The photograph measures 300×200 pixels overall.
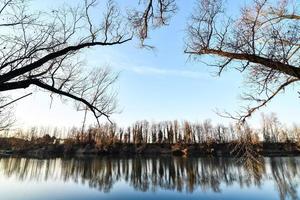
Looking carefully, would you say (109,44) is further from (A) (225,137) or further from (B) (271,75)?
(A) (225,137)

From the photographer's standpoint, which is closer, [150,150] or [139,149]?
[139,149]

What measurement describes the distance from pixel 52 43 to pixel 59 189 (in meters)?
13.8

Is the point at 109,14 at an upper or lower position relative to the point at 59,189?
upper

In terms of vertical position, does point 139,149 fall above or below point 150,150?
above

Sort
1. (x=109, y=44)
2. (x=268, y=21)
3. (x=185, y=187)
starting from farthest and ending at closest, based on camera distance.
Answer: (x=185, y=187)
(x=109, y=44)
(x=268, y=21)

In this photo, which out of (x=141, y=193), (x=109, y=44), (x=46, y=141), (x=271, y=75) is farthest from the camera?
(x=46, y=141)

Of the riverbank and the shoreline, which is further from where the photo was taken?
the riverbank

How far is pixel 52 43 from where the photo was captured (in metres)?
5.42

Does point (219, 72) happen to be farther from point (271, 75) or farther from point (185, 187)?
point (185, 187)

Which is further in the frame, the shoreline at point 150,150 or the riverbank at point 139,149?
the riverbank at point 139,149

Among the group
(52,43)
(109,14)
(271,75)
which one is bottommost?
(271,75)

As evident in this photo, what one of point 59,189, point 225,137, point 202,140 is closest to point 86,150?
point 202,140

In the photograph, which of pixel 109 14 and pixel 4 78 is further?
pixel 109 14

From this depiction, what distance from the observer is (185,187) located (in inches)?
700
